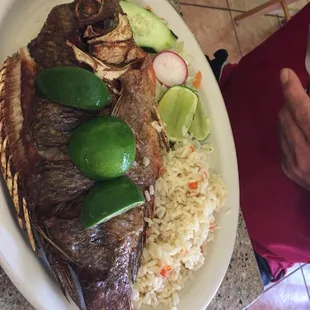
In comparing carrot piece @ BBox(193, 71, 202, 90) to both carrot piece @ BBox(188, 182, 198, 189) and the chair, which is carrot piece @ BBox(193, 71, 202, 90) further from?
the chair

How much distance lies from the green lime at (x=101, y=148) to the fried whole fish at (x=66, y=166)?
0.19 feet

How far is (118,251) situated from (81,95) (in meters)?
0.37

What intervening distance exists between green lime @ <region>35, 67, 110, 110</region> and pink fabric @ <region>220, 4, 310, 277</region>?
756mm

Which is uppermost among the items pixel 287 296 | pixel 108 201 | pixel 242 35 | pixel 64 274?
pixel 108 201

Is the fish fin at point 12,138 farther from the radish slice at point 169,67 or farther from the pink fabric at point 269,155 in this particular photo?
the pink fabric at point 269,155

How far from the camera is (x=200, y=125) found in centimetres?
158

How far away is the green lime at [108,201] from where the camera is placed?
41.3 inches

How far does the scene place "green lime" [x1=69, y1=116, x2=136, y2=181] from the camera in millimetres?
1062

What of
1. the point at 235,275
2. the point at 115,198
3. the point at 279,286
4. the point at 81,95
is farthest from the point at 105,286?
the point at 279,286

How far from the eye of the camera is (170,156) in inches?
57.1

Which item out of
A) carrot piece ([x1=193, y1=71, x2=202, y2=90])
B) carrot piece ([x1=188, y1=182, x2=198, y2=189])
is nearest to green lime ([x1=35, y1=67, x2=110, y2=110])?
carrot piece ([x1=188, y1=182, x2=198, y2=189])

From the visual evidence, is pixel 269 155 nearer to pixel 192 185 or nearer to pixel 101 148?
pixel 192 185

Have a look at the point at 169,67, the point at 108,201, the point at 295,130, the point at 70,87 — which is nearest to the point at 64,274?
the point at 108,201

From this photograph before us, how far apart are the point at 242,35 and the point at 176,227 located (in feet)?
6.06
